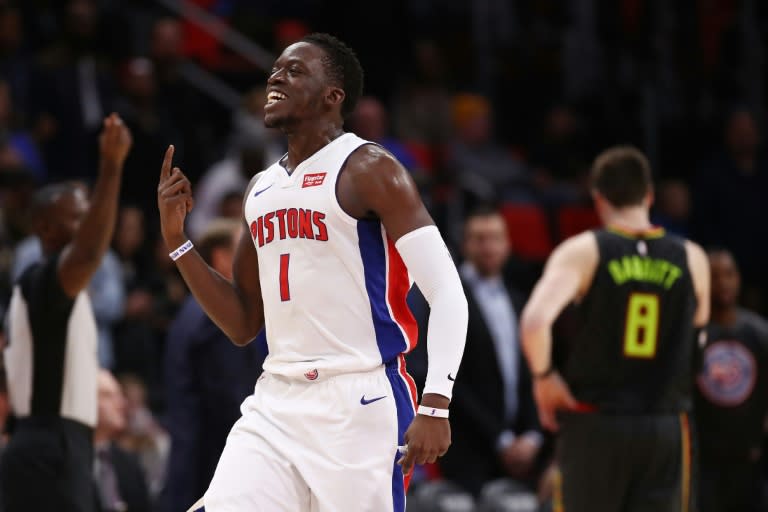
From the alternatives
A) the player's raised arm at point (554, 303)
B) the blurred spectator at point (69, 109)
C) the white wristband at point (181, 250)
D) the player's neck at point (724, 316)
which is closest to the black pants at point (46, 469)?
the white wristband at point (181, 250)

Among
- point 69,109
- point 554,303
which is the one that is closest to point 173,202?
point 554,303

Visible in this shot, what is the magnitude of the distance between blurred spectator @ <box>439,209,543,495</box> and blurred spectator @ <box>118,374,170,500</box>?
1956 millimetres

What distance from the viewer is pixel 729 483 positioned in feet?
29.2

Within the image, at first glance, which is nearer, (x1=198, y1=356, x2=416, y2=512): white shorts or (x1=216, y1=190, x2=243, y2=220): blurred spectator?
(x1=198, y1=356, x2=416, y2=512): white shorts

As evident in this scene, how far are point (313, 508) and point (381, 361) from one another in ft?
1.78

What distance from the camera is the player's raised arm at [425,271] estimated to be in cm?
440

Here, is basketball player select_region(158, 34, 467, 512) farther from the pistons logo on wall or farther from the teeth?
the pistons logo on wall

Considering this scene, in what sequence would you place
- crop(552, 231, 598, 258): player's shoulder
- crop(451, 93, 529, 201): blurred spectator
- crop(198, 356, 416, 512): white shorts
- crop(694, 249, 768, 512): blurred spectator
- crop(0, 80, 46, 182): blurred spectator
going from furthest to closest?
1. crop(451, 93, 529, 201): blurred spectator
2. crop(0, 80, 46, 182): blurred spectator
3. crop(694, 249, 768, 512): blurred spectator
4. crop(552, 231, 598, 258): player's shoulder
5. crop(198, 356, 416, 512): white shorts

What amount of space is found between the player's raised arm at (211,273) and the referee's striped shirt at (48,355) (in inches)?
47.5

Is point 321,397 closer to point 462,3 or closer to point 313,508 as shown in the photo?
point 313,508

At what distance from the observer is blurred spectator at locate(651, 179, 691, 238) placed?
1268 centimetres

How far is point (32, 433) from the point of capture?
601cm

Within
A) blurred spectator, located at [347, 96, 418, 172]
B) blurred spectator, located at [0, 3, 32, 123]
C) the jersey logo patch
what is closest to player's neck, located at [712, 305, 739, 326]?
blurred spectator, located at [347, 96, 418, 172]

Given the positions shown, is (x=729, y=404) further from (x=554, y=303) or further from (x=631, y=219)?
(x=554, y=303)
